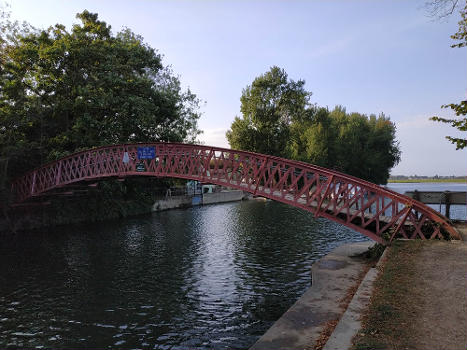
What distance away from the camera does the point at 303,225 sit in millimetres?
30016

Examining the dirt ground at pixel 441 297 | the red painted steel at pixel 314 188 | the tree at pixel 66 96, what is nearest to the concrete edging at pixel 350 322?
the dirt ground at pixel 441 297

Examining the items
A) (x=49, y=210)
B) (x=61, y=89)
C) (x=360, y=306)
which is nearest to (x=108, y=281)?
(x=360, y=306)

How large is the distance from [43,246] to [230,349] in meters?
20.4

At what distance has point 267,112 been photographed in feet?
217

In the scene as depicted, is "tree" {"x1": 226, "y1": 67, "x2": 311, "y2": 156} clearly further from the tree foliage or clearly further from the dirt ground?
the dirt ground

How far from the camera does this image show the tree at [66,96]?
100 feet

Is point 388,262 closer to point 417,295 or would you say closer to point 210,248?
point 417,295

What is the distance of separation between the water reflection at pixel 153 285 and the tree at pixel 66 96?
9.88 meters

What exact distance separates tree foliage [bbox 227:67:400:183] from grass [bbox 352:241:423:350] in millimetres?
53439

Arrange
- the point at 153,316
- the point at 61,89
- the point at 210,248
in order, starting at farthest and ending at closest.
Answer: the point at 61,89 < the point at 210,248 < the point at 153,316

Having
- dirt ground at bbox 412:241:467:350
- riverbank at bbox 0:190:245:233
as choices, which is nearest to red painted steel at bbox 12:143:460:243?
dirt ground at bbox 412:241:467:350

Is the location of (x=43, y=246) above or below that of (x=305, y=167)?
below

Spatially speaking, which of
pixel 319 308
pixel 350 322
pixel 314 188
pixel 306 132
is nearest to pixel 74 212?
pixel 314 188

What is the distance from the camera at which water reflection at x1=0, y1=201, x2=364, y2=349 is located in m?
10.2
